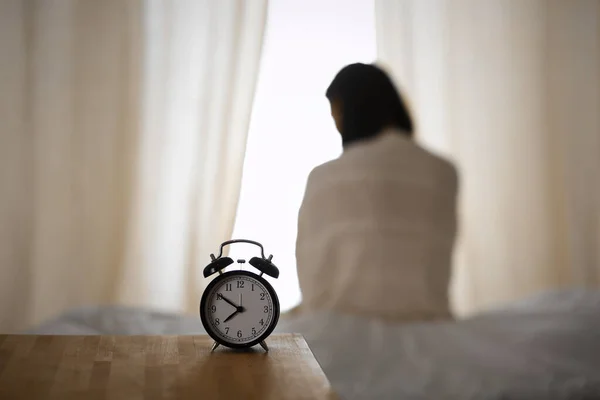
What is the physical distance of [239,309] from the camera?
96 cm

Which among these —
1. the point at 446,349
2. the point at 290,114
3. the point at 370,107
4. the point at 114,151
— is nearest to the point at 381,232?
the point at 370,107

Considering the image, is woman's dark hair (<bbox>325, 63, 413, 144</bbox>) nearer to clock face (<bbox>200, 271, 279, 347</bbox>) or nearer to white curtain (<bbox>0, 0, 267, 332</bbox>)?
white curtain (<bbox>0, 0, 267, 332</bbox>)

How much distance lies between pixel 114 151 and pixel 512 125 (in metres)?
1.33

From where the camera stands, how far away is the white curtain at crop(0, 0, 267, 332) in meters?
2.25

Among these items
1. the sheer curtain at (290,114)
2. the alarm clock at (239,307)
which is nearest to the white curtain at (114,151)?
the sheer curtain at (290,114)

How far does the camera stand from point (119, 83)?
2.31m

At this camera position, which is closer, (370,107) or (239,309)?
(239,309)

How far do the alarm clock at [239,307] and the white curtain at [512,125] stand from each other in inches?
62.8

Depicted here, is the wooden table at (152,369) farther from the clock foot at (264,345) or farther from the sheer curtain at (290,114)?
the sheer curtain at (290,114)

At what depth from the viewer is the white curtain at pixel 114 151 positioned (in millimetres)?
2248

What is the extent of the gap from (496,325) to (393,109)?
2.28 feet

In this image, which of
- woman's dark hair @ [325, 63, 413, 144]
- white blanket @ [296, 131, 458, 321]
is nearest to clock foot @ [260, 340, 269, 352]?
white blanket @ [296, 131, 458, 321]

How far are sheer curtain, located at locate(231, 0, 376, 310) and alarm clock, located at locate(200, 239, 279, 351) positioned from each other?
1.38 metres

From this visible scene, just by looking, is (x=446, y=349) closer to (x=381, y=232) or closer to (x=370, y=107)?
(x=381, y=232)
